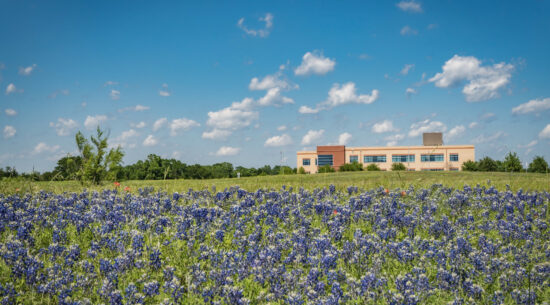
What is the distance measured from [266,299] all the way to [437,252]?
8.89ft

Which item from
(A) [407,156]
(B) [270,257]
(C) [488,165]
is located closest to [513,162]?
(C) [488,165]

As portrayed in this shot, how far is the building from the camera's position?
85.7 meters

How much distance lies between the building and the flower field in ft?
255

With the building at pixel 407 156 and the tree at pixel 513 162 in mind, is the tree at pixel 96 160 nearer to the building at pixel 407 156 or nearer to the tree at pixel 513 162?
the tree at pixel 513 162

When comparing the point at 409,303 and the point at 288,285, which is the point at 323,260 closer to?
the point at 288,285

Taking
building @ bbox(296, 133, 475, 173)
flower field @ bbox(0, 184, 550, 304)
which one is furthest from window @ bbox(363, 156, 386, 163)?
flower field @ bbox(0, 184, 550, 304)

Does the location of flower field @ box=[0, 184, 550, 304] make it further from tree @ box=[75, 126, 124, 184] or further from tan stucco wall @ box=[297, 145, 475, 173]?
tan stucco wall @ box=[297, 145, 475, 173]

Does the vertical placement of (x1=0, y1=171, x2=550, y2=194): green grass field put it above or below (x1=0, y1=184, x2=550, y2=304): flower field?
above

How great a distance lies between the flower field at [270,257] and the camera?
414cm

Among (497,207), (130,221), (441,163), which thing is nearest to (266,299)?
(130,221)

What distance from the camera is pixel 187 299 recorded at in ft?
13.7

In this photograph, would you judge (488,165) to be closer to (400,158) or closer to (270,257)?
(400,158)

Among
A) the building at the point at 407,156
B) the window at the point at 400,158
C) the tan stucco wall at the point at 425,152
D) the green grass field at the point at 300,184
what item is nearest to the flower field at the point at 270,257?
the green grass field at the point at 300,184

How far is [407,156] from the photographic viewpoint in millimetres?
86062
